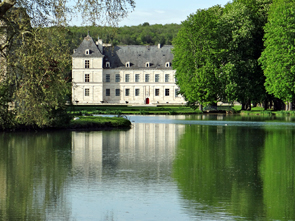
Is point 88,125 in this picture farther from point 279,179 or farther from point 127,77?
point 127,77

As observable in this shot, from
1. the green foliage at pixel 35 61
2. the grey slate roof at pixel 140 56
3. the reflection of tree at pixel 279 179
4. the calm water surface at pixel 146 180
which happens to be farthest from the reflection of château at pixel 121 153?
the grey slate roof at pixel 140 56

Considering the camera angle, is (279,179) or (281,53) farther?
(281,53)

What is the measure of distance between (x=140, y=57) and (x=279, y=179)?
239 ft

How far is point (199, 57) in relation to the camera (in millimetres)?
52188

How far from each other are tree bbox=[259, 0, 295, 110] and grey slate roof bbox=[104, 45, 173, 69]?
36024 mm

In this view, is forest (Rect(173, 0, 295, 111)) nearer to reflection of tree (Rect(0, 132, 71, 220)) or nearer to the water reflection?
the water reflection

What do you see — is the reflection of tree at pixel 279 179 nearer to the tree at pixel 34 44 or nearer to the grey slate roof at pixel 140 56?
the tree at pixel 34 44

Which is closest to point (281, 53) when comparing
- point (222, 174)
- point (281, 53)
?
point (281, 53)

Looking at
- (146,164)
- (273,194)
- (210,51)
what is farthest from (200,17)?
(273,194)

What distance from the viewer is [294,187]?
11.1 m

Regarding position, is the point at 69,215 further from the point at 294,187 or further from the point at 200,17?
the point at 200,17

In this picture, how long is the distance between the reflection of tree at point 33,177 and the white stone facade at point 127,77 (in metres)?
62.0

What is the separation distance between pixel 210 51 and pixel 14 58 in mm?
41275

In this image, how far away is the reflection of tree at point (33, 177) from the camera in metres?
8.92
